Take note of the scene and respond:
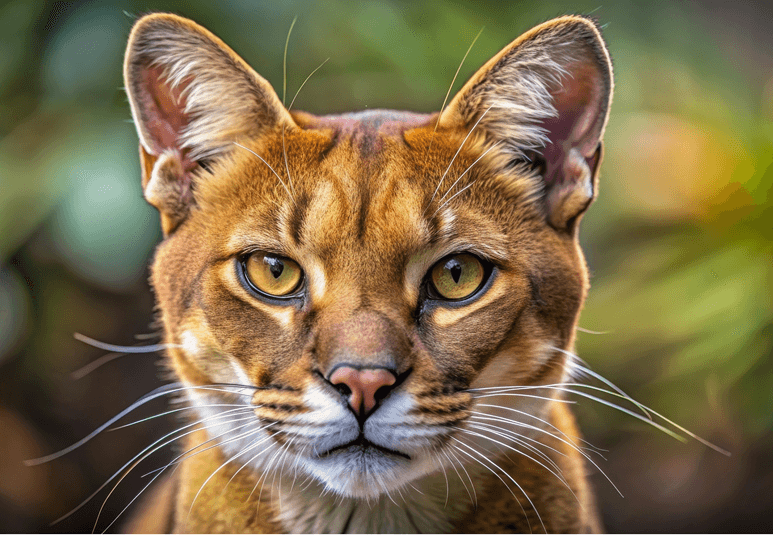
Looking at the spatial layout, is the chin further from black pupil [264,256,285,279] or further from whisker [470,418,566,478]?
black pupil [264,256,285,279]

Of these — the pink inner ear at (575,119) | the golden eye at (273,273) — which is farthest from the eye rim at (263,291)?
the pink inner ear at (575,119)

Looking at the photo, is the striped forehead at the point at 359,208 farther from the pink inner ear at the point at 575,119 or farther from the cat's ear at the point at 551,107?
the pink inner ear at the point at 575,119

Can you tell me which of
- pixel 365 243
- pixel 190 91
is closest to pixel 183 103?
pixel 190 91

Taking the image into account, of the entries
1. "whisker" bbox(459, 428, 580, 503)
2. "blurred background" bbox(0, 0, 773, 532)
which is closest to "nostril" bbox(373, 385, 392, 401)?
"whisker" bbox(459, 428, 580, 503)

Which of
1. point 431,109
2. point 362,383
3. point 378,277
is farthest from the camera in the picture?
point 431,109

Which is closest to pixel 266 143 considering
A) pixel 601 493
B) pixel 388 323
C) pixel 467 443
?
pixel 388 323

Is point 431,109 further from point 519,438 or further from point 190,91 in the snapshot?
point 519,438

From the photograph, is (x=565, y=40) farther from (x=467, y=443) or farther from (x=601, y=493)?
(x=601, y=493)
